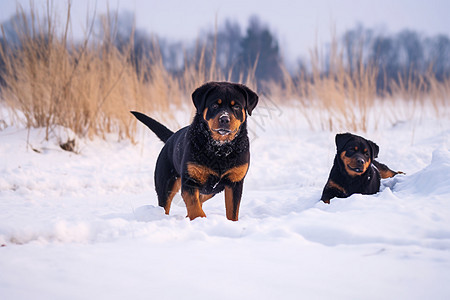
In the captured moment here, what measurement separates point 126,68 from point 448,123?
22.9ft

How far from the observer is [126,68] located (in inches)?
250

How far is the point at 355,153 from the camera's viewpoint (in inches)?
124

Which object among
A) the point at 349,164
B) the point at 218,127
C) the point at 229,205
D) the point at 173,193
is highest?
the point at 218,127

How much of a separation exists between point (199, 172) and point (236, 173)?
0.25 m

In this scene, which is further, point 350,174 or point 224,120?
point 350,174

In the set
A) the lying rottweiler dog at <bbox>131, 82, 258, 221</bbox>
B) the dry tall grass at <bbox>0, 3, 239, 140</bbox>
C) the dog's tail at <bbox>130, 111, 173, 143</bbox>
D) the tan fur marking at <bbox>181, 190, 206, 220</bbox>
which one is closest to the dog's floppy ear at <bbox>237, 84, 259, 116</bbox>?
the lying rottweiler dog at <bbox>131, 82, 258, 221</bbox>

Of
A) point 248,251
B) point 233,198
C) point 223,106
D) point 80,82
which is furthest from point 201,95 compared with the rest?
point 80,82

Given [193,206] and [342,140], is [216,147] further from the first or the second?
[342,140]

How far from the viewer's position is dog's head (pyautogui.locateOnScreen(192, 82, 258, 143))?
235cm

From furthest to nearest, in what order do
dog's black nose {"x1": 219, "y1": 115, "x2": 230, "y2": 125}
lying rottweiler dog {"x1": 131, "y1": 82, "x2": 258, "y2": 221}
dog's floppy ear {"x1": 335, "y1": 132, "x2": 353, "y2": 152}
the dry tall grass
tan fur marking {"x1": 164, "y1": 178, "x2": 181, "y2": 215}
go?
1. the dry tall grass
2. dog's floppy ear {"x1": 335, "y1": 132, "x2": 353, "y2": 152}
3. tan fur marking {"x1": 164, "y1": 178, "x2": 181, "y2": 215}
4. lying rottweiler dog {"x1": 131, "y1": 82, "x2": 258, "y2": 221}
5. dog's black nose {"x1": 219, "y1": 115, "x2": 230, "y2": 125}

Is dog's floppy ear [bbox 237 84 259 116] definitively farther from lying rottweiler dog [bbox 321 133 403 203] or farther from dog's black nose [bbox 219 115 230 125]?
lying rottweiler dog [bbox 321 133 403 203]

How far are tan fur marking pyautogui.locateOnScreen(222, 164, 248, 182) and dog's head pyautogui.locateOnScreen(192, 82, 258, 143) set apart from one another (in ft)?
0.65

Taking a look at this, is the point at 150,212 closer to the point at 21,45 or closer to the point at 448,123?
the point at 21,45

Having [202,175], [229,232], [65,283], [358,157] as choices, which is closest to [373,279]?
[229,232]
